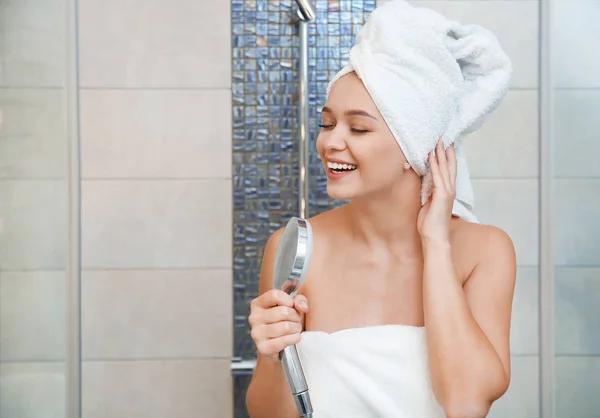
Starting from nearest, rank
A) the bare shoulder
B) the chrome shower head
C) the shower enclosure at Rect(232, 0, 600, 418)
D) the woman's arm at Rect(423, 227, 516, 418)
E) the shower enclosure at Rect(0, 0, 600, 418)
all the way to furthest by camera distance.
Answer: the woman's arm at Rect(423, 227, 516, 418) → the bare shoulder → the shower enclosure at Rect(0, 0, 600, 418) → the chrome shower head → the shower enclosure at Rect(232, 0, 600, 418)

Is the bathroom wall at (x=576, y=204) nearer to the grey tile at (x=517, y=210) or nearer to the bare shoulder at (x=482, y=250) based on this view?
the grey tile at (x=517, y=210)

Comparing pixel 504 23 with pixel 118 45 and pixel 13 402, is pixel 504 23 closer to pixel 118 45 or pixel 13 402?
pixel 118 45

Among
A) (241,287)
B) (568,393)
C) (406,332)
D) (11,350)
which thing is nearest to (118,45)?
(241,287)

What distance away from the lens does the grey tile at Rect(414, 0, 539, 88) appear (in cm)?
184

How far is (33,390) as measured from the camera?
1.29 metres

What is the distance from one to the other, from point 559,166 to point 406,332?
791 mm

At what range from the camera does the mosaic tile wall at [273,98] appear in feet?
6.14

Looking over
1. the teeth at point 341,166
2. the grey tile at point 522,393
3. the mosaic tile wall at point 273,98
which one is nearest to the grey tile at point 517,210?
the grey tile at point 522,393

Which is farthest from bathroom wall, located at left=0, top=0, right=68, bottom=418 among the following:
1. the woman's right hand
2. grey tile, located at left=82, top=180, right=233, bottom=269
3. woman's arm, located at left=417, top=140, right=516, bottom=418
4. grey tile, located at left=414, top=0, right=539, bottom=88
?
grey tile, located at left=414, top=0, right=539, bottom=88

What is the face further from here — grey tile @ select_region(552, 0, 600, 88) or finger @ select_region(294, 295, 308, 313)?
grey tile @ select_region(552, 0, 600, 88)

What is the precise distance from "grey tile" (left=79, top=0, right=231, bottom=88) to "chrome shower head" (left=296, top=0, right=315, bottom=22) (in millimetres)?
225

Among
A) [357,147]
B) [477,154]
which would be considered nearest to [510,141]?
[477,154]

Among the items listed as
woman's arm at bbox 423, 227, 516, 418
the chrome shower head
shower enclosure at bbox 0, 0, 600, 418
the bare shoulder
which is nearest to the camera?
woman's arm at bbox 423, 227, 516, 418

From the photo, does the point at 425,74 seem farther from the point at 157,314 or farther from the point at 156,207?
the point at 157,314
